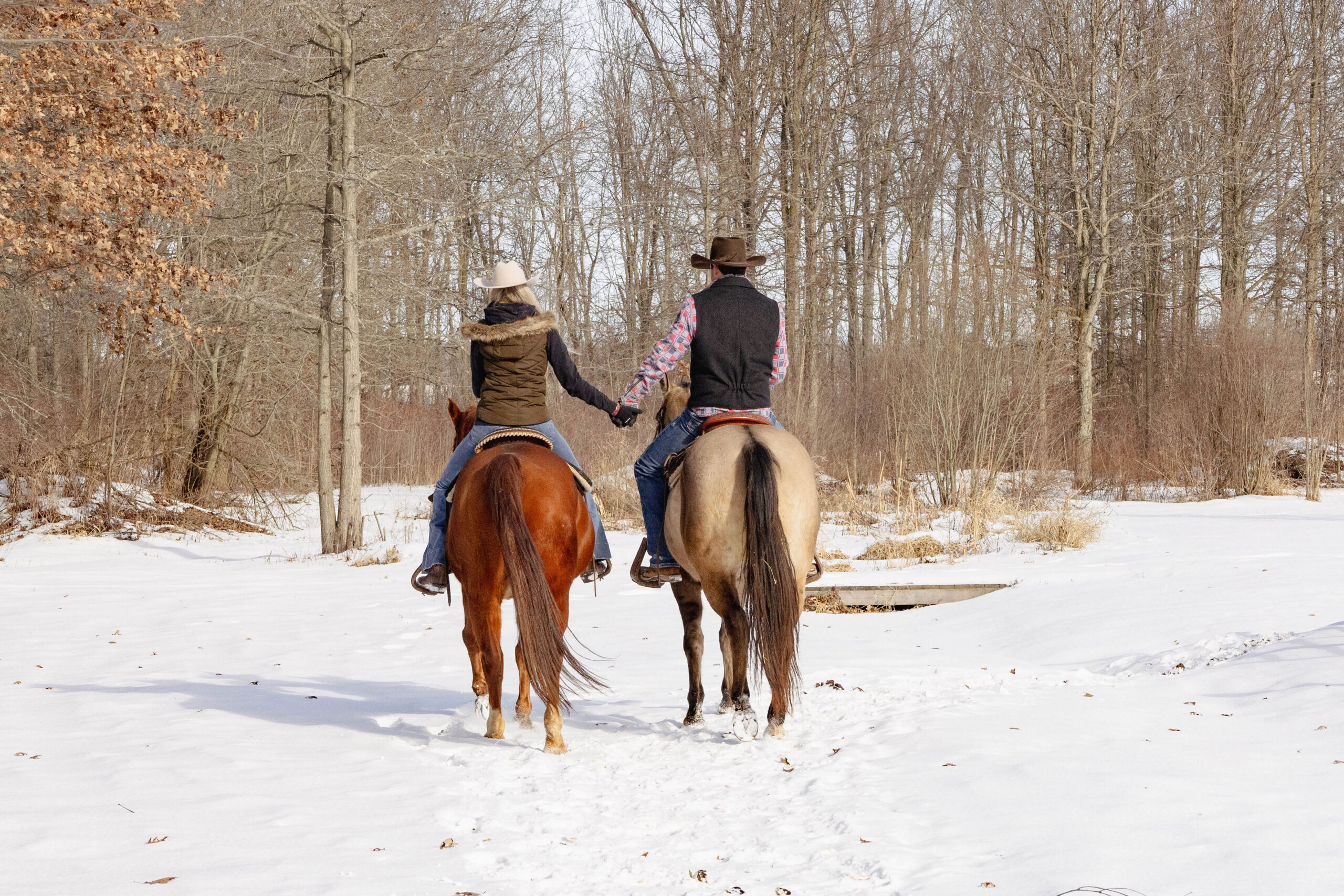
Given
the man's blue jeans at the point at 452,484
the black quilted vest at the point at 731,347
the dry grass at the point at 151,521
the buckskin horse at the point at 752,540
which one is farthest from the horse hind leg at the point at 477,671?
the dry grass at the point at 151,521

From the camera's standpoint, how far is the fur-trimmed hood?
6.02 m

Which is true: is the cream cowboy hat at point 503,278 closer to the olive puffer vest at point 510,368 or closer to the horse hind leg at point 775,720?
the olive puffer vest at point 510,368

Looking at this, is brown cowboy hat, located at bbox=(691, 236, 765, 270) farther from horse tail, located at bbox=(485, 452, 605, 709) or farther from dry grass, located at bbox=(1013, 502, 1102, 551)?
dry grass, located at bbox=(1013, 502, 1102, 551)

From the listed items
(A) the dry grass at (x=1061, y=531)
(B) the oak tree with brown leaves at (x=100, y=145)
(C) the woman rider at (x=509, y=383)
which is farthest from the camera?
(A) the dry grass at (x=1061, y=531)

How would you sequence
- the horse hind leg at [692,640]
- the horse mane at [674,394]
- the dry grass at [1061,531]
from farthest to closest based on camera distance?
1. the dry grass at [1061,531]
2. the horse mane at [674,394]
3. the horse hind leg at [692,640]

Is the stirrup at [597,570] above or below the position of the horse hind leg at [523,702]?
above

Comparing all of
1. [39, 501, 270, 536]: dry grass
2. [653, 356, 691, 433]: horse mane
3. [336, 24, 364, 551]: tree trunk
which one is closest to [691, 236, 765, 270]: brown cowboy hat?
[653, 356, 691, 433]: horse mane

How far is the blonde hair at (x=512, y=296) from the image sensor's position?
6.16 m

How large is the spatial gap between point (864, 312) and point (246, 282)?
1851 cm

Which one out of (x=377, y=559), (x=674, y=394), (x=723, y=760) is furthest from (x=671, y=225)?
(x=723, y=760)

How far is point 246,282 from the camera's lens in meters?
17.0

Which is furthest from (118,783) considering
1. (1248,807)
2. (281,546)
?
(281,546)

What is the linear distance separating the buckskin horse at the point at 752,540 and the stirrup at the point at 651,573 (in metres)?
0.26

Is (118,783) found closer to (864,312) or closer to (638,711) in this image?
(638,711)
